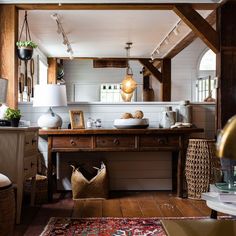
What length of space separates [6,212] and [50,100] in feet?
6.21

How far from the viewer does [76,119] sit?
4160 millimetres

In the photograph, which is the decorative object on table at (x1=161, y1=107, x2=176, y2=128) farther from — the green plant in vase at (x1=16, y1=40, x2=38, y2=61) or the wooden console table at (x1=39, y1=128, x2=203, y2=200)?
the green plant in vase at (x1=16, y1=40, x2=38, y2=61)

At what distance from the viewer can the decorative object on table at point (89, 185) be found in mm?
3789

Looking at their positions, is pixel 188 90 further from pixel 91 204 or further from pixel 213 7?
pixel 91 204

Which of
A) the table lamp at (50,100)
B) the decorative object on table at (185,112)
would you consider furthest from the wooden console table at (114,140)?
the decorative object on table at (185,112)

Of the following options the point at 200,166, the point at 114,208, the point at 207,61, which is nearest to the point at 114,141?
the point at 114,208

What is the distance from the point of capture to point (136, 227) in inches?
110

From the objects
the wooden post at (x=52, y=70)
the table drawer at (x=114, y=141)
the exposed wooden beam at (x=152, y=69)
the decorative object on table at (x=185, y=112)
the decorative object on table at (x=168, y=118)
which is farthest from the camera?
the exposed wooden beam at (x=152, y=69)

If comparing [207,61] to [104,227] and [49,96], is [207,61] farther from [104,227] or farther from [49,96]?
[104,227]

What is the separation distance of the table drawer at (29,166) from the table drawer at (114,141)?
27.7 inches

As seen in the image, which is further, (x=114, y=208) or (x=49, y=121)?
(x=49, y=121)

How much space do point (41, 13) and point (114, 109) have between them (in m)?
1.61

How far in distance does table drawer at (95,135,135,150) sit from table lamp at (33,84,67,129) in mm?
543

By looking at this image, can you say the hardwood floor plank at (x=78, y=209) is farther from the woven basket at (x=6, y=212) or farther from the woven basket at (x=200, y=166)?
the woven basket at (x=200, y=166)
